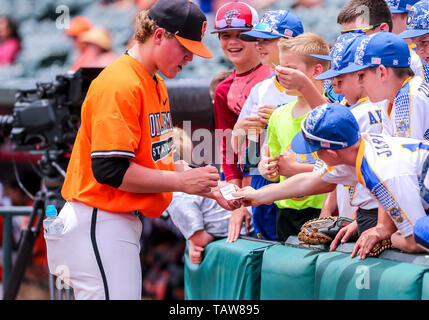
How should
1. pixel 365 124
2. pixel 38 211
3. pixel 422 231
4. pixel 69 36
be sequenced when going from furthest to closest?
A: pixel 69 36 → pixel 38 211 → pixel 365 124 → pixel 422 231

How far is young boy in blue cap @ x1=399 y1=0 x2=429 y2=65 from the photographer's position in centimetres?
314

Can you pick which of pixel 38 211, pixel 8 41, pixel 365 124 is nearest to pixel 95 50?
pixel 8 41

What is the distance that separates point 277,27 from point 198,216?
1.17 metres

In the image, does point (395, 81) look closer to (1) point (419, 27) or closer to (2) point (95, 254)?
(1) point (419, 27)

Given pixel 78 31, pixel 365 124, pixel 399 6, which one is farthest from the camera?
pixel 78 31

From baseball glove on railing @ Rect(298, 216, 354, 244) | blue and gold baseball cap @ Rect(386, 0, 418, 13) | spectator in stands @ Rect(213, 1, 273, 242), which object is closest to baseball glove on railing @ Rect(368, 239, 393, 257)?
baseball glove on railing @ Rect(298, 216, 354, 244)

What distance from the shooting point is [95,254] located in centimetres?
245

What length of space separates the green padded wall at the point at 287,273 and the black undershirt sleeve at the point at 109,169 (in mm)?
1015

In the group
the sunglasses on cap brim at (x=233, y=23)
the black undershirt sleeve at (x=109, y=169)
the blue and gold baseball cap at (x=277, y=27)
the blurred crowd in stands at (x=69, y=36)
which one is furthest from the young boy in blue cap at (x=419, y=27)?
the blurred crowd in stands at (x=69, y=36)

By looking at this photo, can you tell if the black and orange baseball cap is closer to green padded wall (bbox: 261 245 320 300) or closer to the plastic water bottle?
the plastic water bottle

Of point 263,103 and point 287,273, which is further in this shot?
point 263,103

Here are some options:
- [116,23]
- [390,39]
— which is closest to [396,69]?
[390,39]

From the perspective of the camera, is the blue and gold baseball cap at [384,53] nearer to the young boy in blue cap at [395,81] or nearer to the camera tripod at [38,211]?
the young boy in blue cap at [395,81]

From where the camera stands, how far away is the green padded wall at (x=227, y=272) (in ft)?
10.8
